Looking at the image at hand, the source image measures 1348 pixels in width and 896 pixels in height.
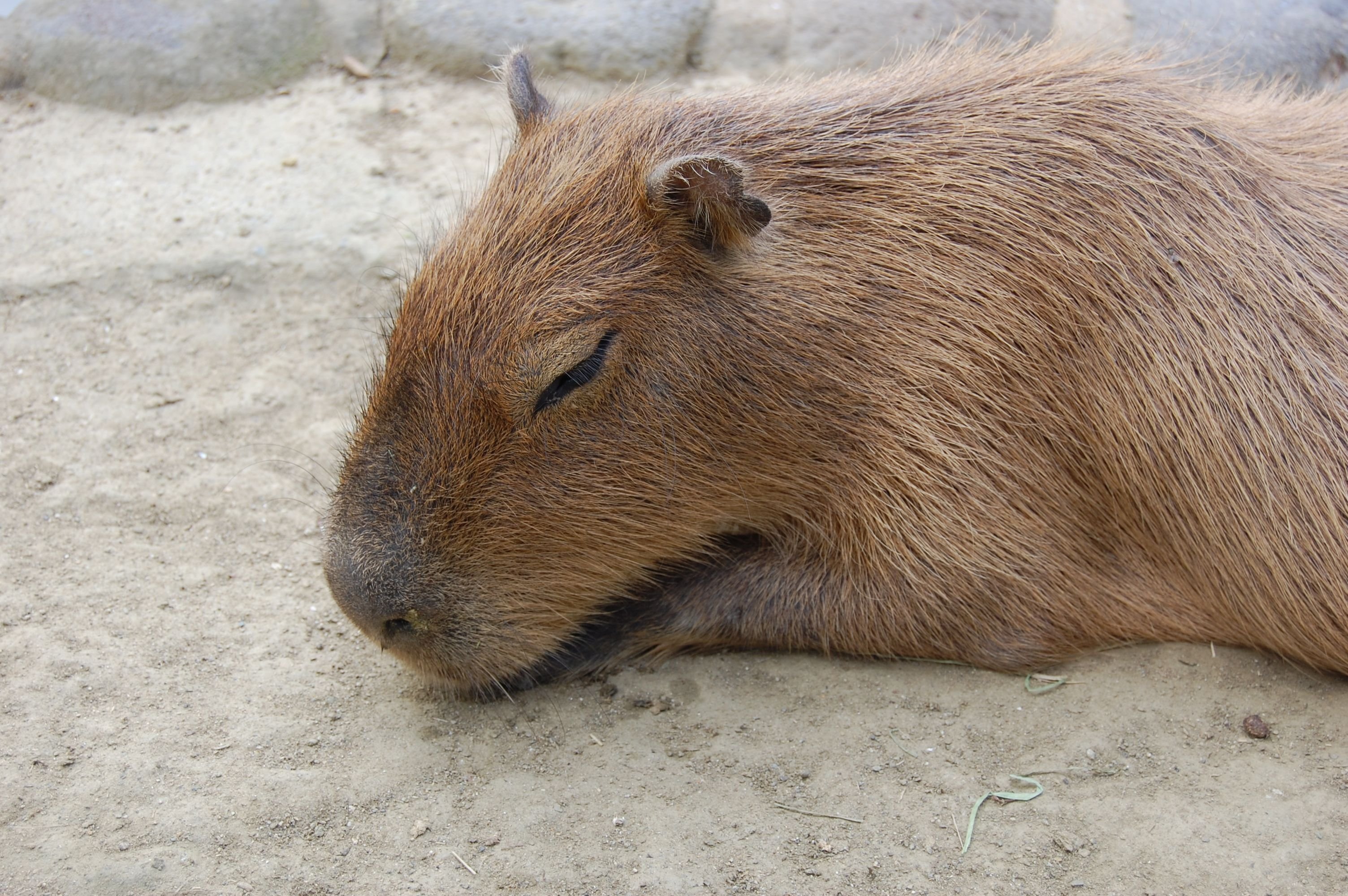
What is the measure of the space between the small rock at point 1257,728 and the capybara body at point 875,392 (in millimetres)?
332

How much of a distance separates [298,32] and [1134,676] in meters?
5.98

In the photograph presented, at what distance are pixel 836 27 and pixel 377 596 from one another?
15.8 ft

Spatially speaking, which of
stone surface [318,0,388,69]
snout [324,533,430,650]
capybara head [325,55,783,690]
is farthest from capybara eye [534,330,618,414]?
stone surface [318,0,388,69]

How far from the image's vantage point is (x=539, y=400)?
11.6 ft

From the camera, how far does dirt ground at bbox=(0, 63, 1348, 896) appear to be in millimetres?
3168

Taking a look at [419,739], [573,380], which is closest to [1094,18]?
[573,380]

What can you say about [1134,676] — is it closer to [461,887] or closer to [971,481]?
[971,481]

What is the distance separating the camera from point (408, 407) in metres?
3.59

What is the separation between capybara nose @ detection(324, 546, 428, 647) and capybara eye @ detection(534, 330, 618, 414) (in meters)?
0.70

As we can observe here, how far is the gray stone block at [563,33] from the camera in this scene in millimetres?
6953

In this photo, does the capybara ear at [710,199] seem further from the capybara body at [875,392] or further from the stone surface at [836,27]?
the stone surface at [836,27]

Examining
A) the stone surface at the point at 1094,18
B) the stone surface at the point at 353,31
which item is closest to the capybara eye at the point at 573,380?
the stone surface at the point at 1094,18

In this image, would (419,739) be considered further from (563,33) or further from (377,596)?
(563,33)

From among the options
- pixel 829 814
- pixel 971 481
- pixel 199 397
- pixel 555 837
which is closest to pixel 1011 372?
pixel 971 481
